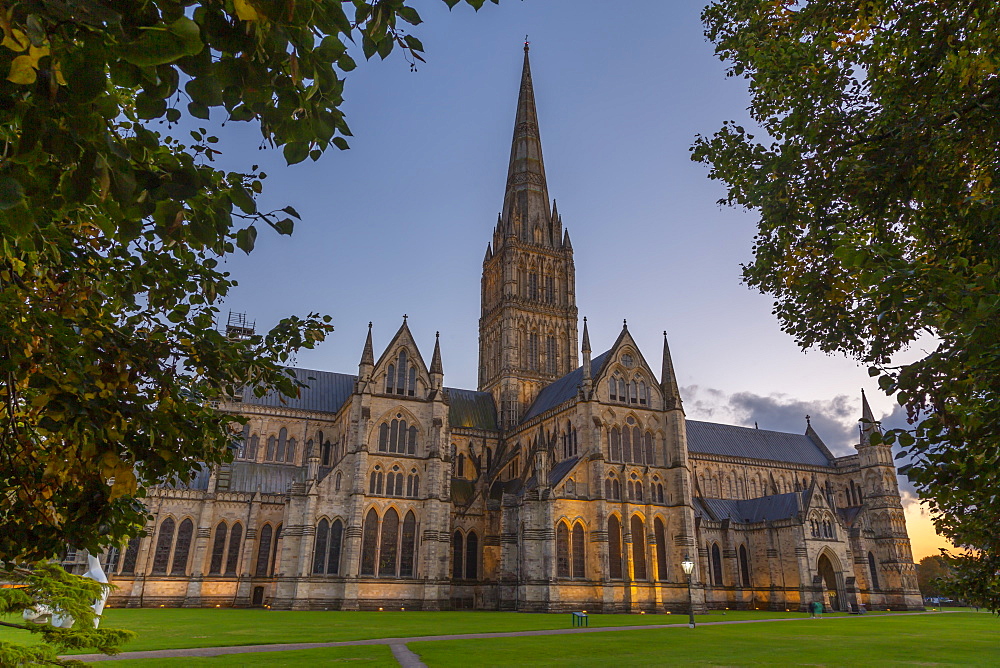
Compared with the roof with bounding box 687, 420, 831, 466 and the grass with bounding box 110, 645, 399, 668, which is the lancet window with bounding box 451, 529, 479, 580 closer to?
the roof with bounding box 687, 420, 831, 466

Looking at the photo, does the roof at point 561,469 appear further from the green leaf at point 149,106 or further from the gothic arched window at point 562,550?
the green leaf at point 149,106

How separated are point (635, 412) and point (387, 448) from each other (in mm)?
18242

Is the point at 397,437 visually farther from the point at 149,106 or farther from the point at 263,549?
the point at 149,106

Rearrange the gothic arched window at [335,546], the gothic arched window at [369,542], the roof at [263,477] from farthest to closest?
the roof at [263,477], the gothic arched window at [369,542], the gothic arched window at [335,546]

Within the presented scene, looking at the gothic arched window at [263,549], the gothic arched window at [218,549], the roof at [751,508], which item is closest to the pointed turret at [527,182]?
the roof at [751,508]

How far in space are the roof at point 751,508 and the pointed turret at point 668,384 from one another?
11.6m

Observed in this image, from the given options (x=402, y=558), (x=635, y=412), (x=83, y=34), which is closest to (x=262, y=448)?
(x=402, y=558)

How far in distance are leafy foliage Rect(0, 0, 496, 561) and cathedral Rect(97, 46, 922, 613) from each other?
36.9 metres

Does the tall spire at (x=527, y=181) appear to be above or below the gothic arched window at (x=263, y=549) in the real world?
above

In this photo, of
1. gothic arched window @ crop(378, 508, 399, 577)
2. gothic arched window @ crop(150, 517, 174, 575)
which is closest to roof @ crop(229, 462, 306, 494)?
gothic arched window @ crop(150, 517, 174, 575)

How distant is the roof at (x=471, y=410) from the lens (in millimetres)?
60659

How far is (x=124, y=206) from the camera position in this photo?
107 inches

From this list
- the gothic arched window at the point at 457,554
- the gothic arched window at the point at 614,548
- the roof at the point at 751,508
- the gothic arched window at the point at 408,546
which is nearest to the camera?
the gothic arched window at the point at 614,548

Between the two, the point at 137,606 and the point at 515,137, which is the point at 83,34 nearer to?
the point at 137,606
